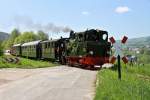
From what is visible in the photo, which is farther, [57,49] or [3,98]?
[57,49]

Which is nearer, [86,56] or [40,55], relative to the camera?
[86,56]

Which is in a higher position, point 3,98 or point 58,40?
point 58,40

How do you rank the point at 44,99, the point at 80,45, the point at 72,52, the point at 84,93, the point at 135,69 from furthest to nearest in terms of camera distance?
the point at 72,52 → the point at 80,45 → the point at 135,69 → the point at 84,93 → the point at 44,99

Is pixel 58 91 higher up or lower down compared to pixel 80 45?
lower down

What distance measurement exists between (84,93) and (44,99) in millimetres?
2478

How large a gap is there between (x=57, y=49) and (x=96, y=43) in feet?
36.6

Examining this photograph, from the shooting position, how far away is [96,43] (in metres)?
37.4

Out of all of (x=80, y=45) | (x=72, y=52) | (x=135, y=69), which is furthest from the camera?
(x=72, y=52)

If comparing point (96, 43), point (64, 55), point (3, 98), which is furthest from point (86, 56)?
point (3, 98)

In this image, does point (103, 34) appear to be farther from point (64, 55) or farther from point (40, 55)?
point (40, 55)

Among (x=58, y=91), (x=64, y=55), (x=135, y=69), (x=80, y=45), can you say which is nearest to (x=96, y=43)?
(x=80, y=45)

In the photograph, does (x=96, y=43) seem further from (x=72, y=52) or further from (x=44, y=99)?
(x=44, y=99)

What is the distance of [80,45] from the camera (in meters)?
38.2

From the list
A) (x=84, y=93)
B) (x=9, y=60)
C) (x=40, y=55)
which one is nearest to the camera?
(x=84, y=93)
